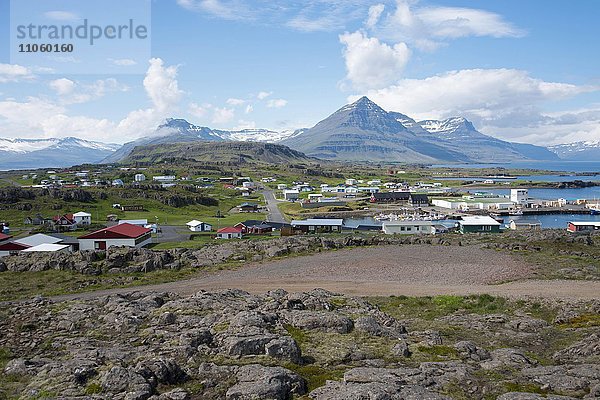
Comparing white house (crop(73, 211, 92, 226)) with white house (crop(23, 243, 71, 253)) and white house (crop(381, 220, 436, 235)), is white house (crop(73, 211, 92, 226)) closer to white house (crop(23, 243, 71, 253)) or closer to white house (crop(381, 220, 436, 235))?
white house (crop(23, 243, 71, 253))

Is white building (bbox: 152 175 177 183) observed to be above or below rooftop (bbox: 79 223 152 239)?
above

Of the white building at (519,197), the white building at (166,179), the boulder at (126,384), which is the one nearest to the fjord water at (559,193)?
the white building at (519,197)

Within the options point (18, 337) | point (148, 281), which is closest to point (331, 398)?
point (18, 337)

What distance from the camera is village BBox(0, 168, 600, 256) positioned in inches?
2032

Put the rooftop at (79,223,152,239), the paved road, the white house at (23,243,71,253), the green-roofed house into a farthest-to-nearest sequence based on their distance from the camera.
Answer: the paved road → the green-roofed house → the rooftop at (79,223,152,239) → the white house at (23,243,71,253)

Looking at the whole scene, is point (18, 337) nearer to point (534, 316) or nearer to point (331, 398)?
point (331, 398)

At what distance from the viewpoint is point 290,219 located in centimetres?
8769

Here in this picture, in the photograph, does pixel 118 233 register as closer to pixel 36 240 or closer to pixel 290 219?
pixel 36 240

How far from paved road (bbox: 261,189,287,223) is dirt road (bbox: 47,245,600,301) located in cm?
4319

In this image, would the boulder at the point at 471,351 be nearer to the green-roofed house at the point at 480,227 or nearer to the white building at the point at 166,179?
the green-roofed house at the point at 480,227

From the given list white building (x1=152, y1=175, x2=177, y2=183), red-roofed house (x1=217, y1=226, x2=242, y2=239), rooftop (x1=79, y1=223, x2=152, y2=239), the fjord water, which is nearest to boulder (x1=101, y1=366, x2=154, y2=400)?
rooftop (x1=79, y1=223, x2=152, y2=239)

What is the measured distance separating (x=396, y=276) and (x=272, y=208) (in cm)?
7282

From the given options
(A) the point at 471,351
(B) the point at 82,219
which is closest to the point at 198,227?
(B) the point at 82,219

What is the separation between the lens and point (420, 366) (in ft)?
47.6
